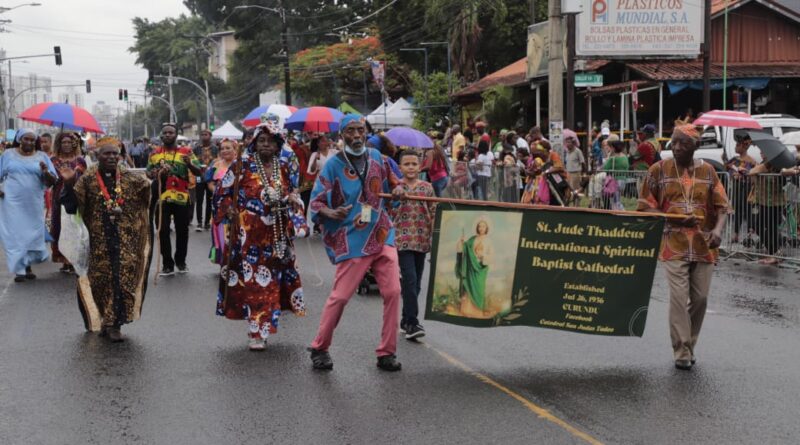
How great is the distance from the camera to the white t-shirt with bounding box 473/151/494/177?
2067 cm

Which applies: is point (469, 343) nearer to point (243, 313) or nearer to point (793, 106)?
point (243, 313)

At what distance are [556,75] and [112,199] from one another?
10.9 metres

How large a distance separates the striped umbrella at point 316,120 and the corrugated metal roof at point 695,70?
10513 mm

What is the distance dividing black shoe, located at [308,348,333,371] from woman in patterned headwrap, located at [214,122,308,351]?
84 cm

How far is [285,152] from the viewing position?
834cm

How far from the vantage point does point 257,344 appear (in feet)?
26.8

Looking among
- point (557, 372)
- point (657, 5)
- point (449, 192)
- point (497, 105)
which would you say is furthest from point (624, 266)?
point (497, 105)

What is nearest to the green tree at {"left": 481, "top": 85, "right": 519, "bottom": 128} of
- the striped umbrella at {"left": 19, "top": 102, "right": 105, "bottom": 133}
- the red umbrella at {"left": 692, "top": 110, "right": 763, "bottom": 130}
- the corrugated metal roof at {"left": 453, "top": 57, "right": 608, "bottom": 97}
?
the corrugated metal roof at {"left": 453, "top": 57, "right": 608, "bottom": 97}

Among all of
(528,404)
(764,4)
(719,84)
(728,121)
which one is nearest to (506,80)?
(764,4)

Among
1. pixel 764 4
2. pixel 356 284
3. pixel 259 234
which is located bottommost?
pixel 356 284

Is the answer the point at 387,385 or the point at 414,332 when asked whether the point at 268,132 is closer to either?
Result: the point at 414,332

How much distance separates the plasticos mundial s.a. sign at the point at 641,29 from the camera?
23.7 meters

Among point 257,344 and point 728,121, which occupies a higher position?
point 728,121

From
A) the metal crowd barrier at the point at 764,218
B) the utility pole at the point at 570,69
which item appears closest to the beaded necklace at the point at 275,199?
the metal crowd barrier at the point at 764,218
